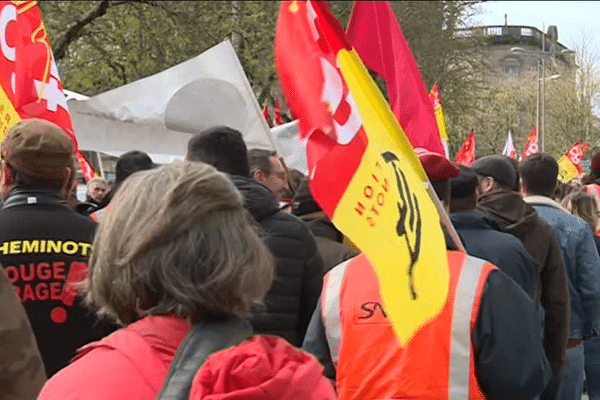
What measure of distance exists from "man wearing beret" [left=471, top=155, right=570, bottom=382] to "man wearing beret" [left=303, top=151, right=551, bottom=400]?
6.50 ft

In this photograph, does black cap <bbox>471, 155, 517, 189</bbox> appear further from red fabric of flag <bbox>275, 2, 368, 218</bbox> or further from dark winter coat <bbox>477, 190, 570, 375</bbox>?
red fabric of flag <bbox>275, 2, 368, 218</bbox>

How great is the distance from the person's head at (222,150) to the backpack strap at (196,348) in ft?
7.12

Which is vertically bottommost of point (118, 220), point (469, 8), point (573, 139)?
point (573, 139)

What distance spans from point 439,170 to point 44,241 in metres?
1.31

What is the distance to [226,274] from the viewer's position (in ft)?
6.61

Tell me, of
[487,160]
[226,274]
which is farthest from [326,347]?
[487,160]

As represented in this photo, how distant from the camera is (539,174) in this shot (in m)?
6.37

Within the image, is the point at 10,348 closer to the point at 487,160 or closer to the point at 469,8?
the point at 487,160

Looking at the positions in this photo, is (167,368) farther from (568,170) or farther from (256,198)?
(568,170)

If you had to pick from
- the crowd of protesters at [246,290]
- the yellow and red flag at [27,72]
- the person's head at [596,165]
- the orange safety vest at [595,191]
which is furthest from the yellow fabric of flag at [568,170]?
the yellow and red flag at [27,72]

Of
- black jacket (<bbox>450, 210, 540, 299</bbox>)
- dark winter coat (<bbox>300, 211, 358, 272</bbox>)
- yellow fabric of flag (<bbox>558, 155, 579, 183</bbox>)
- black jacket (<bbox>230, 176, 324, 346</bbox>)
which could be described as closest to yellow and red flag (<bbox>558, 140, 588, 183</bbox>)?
yellow fabric of flag (<bbox>558, 155, 579, 183</bbox>)

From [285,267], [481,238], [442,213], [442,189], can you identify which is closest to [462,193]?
[481,238]

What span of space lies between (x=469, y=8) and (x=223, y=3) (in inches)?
353

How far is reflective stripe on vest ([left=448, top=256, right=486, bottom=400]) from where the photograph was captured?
11.1 feet
